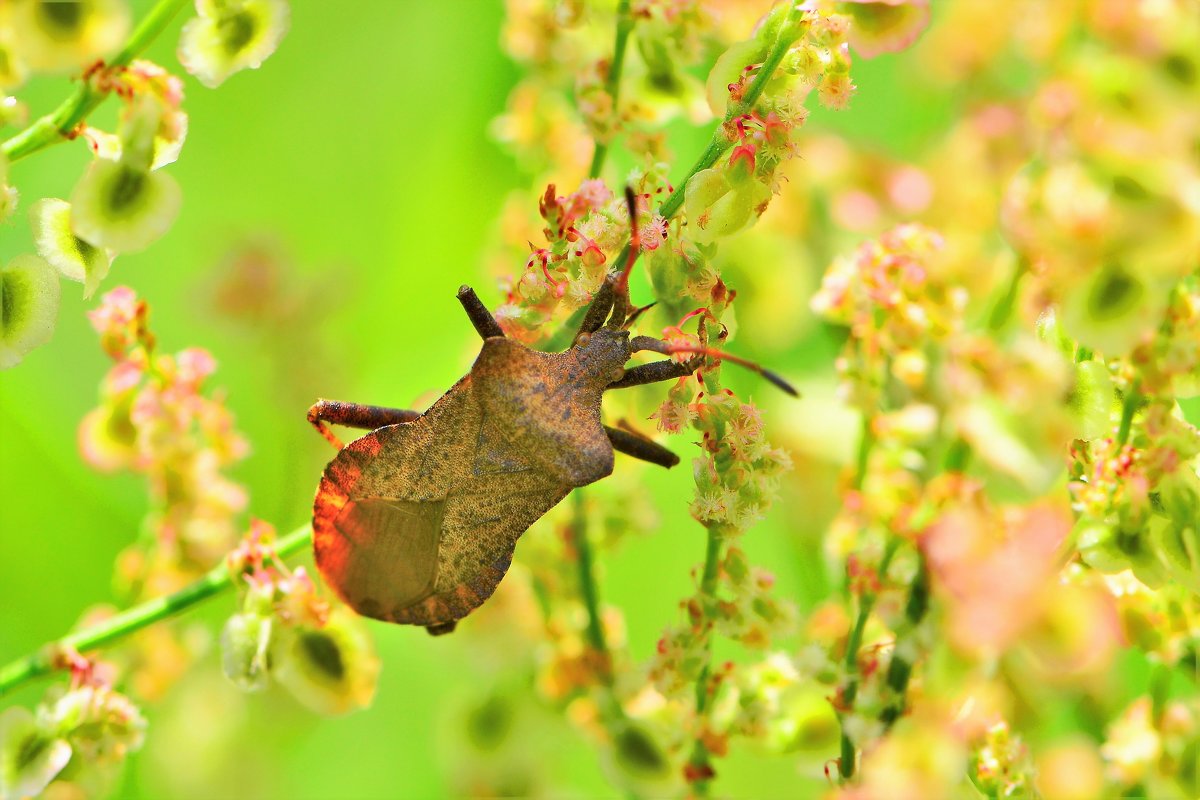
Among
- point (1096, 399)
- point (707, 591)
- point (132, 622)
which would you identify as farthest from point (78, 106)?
point (1096, 399)

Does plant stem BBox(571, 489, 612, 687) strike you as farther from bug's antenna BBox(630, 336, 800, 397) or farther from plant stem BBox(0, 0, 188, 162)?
plant stem BBox(0, 0, 188, 162)

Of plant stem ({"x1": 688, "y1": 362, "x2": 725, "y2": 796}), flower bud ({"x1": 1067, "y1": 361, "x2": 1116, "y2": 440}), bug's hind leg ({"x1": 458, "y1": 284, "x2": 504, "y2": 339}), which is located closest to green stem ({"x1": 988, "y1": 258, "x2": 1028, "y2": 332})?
flower bud ({"x1": 1067, "y1": 361, "x2": 1116, "y2": 440})

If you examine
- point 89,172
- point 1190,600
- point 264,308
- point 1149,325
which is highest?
point 89,172

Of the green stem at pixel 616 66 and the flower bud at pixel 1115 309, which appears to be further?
the green stem at pixel 616 66

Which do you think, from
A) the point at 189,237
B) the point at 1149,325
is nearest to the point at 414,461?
the point at 1149,325

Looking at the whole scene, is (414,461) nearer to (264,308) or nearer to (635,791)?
(635,791)

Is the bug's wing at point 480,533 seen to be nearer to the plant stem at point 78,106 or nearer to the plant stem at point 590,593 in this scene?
the plant stem at point 590,593

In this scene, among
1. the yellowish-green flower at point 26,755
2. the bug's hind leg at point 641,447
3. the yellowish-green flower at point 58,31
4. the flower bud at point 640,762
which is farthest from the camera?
the bug's hind leg at point 641,447

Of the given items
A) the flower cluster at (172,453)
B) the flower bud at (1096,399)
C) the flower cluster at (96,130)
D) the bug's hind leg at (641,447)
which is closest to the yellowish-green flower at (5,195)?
the flower cluster at (96,130)
